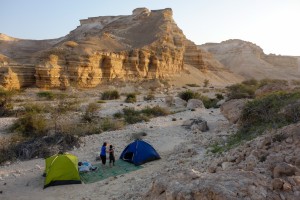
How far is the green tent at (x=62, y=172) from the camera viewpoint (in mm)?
8883

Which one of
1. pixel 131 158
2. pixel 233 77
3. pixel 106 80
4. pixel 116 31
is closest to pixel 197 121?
pixel 131 158

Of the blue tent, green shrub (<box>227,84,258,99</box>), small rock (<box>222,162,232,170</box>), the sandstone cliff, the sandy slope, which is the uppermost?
the sandstone cliff

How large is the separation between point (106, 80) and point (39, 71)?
9.26 metres

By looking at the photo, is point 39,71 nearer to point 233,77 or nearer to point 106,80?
point 106,80

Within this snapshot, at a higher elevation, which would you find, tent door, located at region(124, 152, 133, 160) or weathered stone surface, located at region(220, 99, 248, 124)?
weathered stone surface, located at region(220, 99, 248, 124)

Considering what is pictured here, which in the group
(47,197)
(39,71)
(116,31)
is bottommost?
(47,197)

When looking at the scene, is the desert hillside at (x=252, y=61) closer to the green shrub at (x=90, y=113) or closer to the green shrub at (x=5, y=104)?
the green shrub at (x=90, y=113)

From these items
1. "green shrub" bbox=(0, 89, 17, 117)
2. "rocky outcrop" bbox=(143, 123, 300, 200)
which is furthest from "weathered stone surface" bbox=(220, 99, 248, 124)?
"green shrub" bbox=(0, 89, 17, 117)

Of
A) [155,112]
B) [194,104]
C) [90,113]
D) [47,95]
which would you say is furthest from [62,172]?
[47,95]

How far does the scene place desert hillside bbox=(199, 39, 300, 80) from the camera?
8388 centimetres

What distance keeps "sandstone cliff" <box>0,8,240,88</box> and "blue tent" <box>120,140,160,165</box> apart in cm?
2269

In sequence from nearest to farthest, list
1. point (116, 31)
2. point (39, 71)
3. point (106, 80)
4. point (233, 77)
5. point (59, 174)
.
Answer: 1. point (59, 174)
2. point (39, 71)
3. point (106, 80)
4. point (116, 31)
5. point (233, 77)

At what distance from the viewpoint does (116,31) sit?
58.5 meters

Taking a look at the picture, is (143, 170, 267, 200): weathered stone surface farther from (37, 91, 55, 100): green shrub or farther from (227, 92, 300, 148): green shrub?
(37, 91, 55, 100): green shrub
